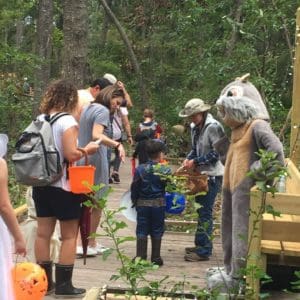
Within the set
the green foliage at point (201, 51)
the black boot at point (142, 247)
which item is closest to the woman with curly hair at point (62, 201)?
the black boot at point (142, 247)

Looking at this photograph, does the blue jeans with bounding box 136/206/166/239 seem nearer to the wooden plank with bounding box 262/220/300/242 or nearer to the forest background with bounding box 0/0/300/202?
the wooden plank with bounding box 262/220/300/242

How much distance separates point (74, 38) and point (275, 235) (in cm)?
568

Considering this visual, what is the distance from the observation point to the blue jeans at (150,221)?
22.4 ft

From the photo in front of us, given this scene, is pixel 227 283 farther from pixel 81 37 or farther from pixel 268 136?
pixel 81 37

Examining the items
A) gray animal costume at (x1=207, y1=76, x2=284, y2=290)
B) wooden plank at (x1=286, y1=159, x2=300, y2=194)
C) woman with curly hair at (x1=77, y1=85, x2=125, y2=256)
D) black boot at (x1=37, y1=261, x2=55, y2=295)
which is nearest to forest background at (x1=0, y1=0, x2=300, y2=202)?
woman with curly hair at (x1=77, y1=85, x2=125, y2=256)

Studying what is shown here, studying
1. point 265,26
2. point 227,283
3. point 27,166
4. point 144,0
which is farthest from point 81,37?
point 144,0

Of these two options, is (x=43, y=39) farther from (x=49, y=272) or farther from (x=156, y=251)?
(x=49, y=272)

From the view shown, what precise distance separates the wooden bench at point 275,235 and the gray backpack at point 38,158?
5.08ft

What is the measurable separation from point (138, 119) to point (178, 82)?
6.10 ft

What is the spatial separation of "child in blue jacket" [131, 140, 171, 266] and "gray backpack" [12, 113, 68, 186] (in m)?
1.46

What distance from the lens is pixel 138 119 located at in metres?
24.0

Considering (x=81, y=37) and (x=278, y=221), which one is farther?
(x=81, y=37)

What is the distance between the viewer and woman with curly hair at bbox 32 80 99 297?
547 centimetres

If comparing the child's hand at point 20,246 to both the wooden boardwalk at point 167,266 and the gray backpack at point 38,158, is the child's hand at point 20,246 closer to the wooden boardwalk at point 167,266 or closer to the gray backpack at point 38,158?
the gray backpack at point 38,158
